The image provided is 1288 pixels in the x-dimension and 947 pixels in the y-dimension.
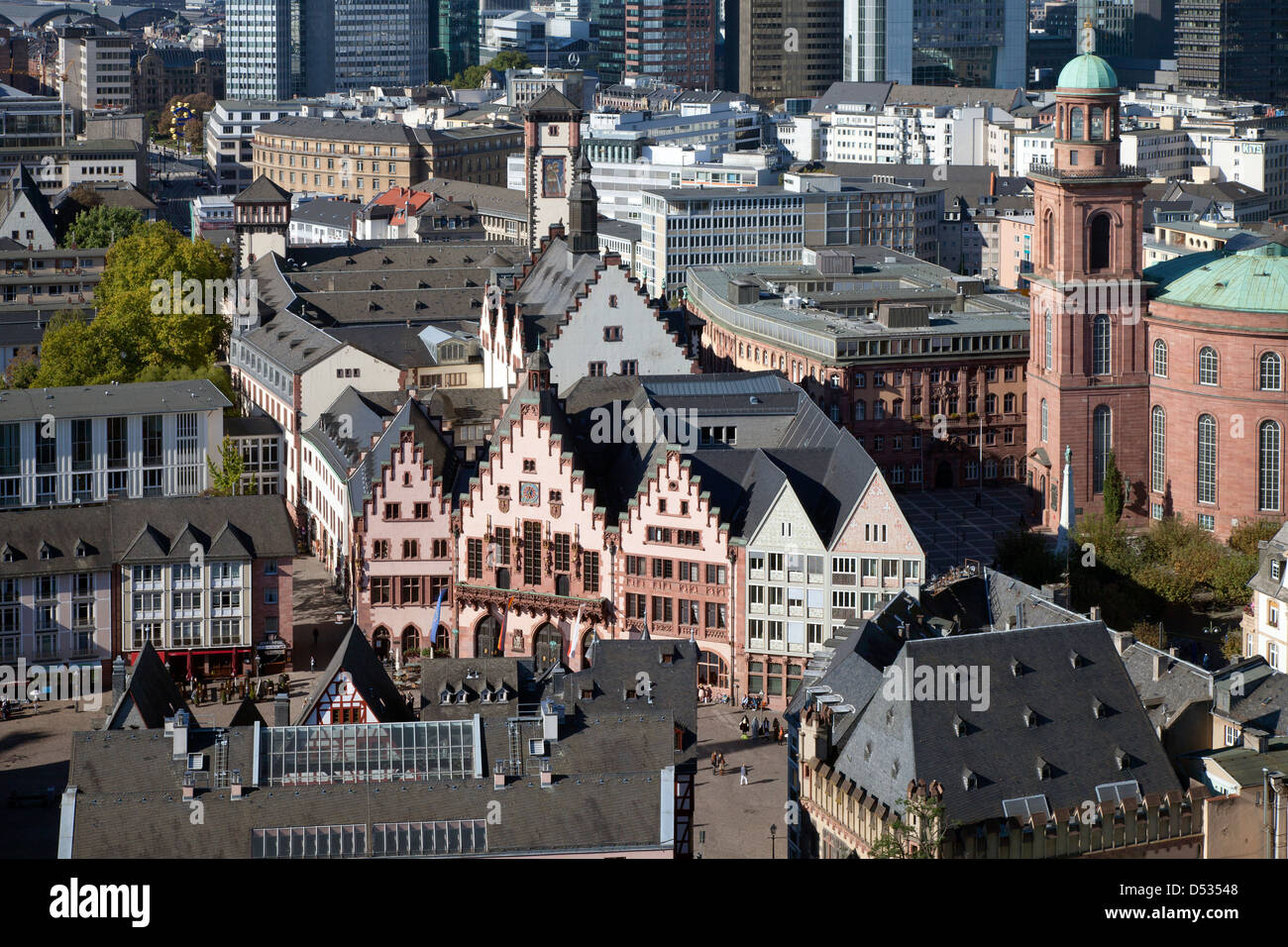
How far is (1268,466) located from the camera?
14975 cm

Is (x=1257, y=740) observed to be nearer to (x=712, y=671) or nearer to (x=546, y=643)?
(x=712, y=671)

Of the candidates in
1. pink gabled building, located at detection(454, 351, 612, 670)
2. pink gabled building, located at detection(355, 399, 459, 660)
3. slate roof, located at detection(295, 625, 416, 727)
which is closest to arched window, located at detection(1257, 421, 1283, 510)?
pink gabled building, located at detection(454, 351, 612, 670)

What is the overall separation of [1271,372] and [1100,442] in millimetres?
13577

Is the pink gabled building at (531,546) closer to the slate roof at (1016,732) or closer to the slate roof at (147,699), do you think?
the slate roof at (147,699)

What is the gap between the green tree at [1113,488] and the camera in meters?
152

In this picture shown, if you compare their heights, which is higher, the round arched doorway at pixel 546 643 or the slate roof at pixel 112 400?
the slate roof at pixel 112 400

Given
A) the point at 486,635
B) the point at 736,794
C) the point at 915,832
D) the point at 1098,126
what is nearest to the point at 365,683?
the point at 736,794

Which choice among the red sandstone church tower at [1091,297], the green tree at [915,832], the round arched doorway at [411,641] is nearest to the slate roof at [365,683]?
the green tree at [915,832]

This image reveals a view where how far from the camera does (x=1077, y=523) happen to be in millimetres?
144125

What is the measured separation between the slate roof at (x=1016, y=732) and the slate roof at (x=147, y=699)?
26.1 metres
